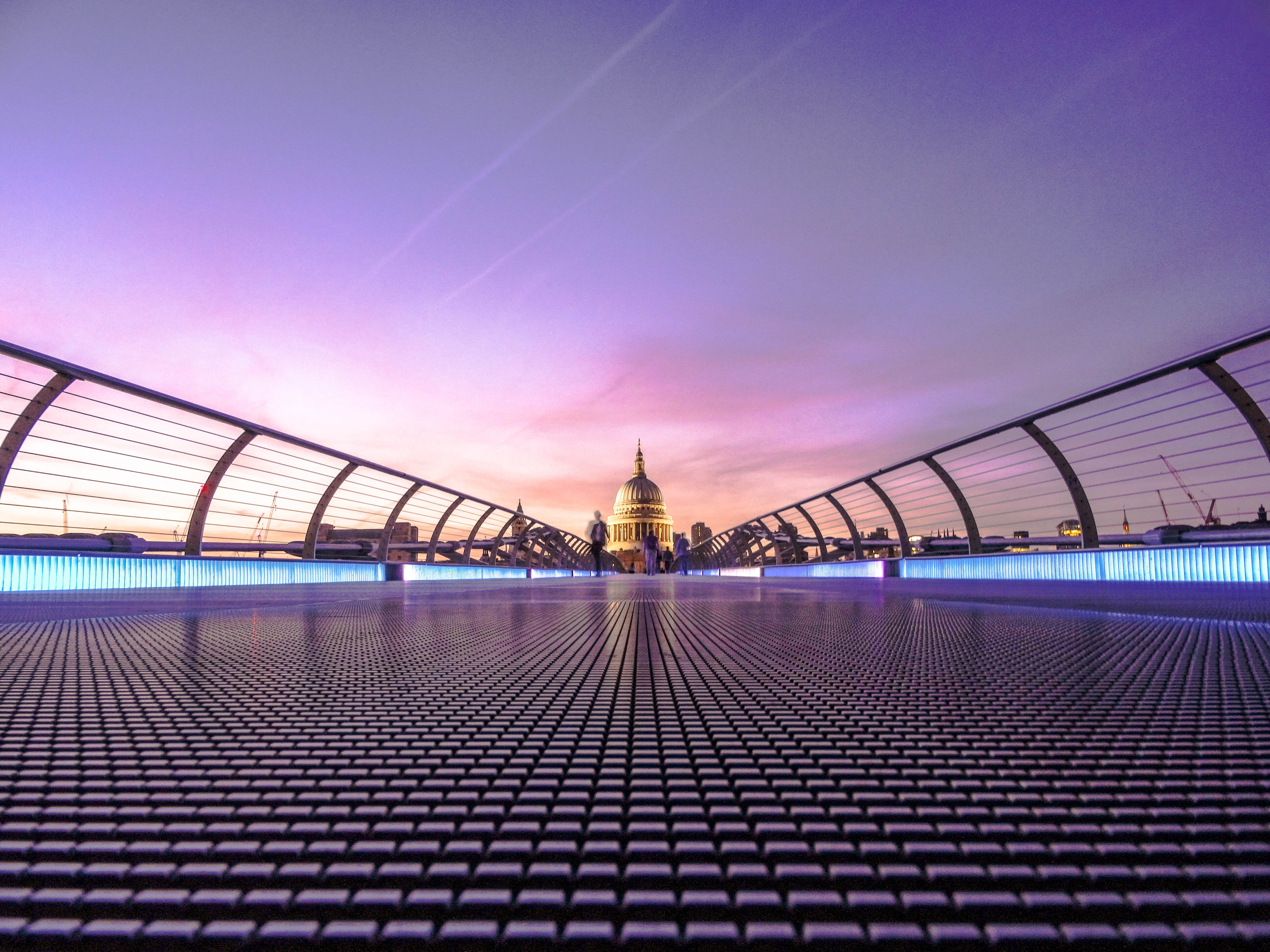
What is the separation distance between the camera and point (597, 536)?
67.8ft

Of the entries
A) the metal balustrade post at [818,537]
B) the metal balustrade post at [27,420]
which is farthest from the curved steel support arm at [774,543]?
the metal balustrade post at [27,420]

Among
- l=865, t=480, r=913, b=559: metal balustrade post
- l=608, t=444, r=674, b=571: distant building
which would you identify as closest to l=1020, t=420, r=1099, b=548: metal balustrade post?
l=865, t=480, r=913, b=559: metal balustrade post

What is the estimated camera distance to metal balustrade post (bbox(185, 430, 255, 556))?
243 inches

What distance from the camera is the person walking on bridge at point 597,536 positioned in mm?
20141

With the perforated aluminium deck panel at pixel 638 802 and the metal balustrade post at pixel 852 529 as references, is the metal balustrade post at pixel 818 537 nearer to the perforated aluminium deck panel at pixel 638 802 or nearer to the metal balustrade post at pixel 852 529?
the metal balustrade post at pixel 852 529

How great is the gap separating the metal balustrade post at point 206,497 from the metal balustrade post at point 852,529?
28.7ft

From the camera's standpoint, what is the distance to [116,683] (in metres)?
1.17

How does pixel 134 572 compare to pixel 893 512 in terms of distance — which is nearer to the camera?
pixel 134 572

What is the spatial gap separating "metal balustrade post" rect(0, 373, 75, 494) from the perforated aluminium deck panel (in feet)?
14.5

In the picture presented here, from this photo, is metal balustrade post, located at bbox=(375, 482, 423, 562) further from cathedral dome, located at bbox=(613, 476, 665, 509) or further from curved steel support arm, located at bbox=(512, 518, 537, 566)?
cathedral dome, located at bbox=(613, 476, 665, 509)

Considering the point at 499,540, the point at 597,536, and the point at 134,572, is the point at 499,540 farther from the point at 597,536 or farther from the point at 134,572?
the point at 134,572

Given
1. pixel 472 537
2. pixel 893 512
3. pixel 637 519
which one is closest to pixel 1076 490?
pixel 893 512

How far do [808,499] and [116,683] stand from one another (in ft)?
38.2

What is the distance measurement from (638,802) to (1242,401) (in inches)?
212
